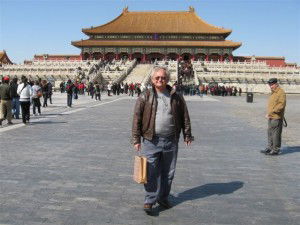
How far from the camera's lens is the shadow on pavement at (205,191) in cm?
571

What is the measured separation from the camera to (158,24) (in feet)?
259

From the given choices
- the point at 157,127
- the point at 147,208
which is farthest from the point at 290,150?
the point at 147,208

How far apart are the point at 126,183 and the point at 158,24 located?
74303 mm

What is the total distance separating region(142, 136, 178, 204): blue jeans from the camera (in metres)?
5.27

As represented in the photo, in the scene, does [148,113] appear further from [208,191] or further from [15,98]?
[15,98]

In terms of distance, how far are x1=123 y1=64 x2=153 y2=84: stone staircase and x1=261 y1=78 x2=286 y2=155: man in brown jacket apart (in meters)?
40.5

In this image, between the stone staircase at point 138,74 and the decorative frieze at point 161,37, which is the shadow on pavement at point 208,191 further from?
the decorative frieze at point 161,37

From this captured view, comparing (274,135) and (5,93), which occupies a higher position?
(5,93)

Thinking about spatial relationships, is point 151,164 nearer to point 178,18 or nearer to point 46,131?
point 46,131

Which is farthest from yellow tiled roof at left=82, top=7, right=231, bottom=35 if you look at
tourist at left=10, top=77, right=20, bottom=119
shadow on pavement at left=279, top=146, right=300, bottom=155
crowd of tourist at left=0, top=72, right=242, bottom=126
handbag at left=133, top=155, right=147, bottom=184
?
handbag at left=133, top=155, right=147, bottom=184

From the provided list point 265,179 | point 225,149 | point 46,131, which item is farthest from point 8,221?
point 46,131

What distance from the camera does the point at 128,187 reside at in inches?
247

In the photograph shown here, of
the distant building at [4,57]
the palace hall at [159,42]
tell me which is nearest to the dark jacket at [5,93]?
the palace hall at [159,42]

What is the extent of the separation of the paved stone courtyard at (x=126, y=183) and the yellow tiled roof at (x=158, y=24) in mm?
66492
